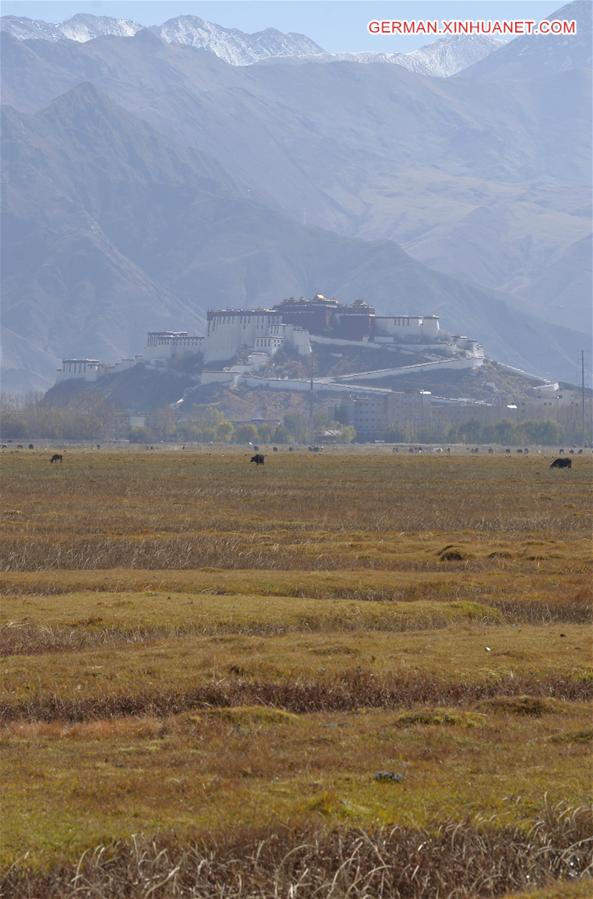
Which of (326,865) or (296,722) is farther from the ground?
(296,722)

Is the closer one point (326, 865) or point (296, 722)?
point (326, 865)

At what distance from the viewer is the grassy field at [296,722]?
15.7 m

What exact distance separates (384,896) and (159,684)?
7853 mm

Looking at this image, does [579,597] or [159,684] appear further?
[579,597]

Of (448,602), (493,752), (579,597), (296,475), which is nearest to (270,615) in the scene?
(448,602)

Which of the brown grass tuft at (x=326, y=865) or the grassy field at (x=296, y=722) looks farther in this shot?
the grassy field at (x=296, y=722)

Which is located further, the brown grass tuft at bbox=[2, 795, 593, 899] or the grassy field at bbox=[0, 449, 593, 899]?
the grassy field at bbox=[0, 449, 593, 899]

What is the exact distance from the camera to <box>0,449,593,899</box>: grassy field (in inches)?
617

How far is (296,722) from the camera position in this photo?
67.7ft

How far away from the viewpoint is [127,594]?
111 feet

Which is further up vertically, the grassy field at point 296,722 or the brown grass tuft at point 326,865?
the grassy field at point 296,722

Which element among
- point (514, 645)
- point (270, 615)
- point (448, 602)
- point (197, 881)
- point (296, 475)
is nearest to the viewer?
point (197, 881)

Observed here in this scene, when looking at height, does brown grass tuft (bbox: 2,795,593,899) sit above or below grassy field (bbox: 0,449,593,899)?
below

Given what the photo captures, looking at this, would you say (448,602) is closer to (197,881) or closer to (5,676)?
(5,676)
